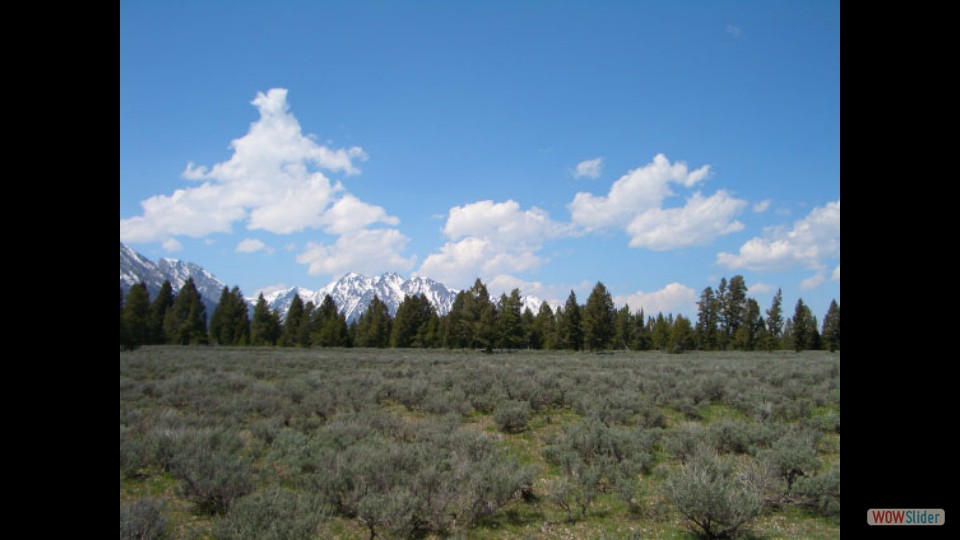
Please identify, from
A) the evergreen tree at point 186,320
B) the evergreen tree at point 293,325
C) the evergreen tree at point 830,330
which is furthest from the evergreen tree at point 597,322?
the evergreen tree at point 186,320

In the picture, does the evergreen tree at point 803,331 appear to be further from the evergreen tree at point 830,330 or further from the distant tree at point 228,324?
the distant tree at point 228,324

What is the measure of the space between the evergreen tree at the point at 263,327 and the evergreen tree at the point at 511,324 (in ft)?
109

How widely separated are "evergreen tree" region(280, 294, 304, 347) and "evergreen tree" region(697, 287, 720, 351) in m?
59.9

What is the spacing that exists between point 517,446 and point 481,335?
4592 cm

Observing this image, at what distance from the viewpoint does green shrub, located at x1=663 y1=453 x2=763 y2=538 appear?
6113mm

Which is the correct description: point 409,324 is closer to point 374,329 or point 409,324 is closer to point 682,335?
point 374,329

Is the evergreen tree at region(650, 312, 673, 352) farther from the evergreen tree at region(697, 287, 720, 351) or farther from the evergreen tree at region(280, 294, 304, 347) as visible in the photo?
the evergreen tree at region(280, 294, 304, 347)

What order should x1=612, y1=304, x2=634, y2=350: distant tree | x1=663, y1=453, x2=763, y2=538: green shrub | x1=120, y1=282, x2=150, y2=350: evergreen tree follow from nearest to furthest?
x1=663, y1=453, x2=763, y2=538: green shrub → x1=120, y1=282, x2=150, y2=350: evergreen tree → x1=612, y1=304, x2=634, y2=350: distant tree

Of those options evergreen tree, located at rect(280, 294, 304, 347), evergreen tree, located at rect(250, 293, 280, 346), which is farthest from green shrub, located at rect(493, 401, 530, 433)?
evergreen tree, located at rect(250, 293, 280, 346)

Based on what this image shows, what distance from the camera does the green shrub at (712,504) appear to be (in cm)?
611
